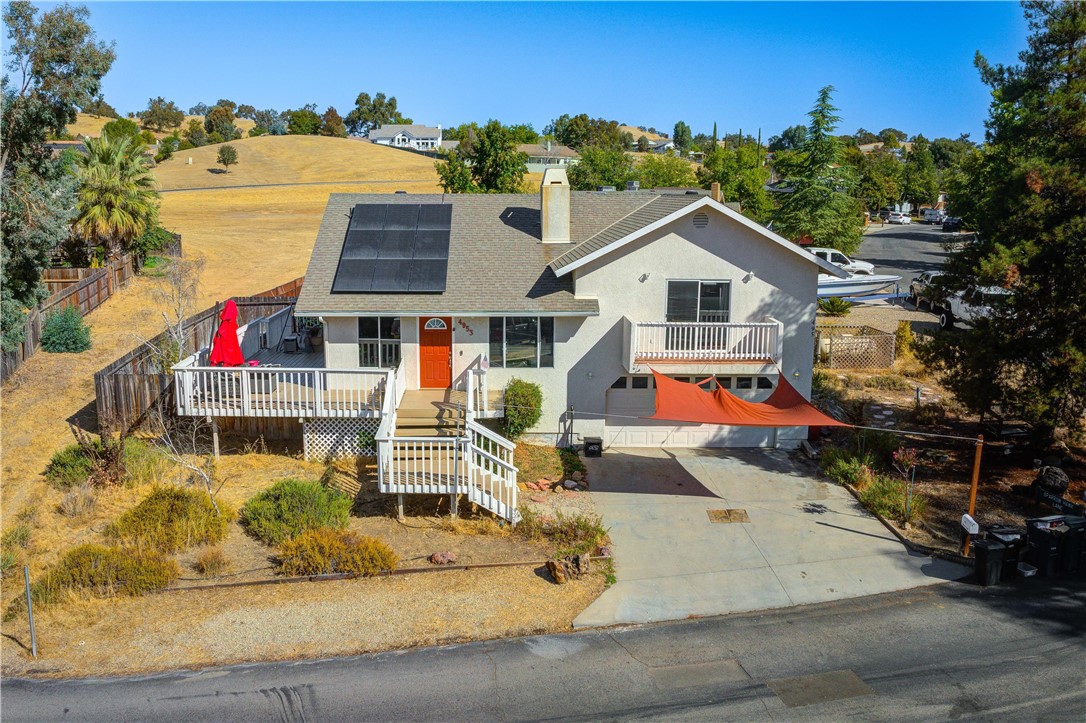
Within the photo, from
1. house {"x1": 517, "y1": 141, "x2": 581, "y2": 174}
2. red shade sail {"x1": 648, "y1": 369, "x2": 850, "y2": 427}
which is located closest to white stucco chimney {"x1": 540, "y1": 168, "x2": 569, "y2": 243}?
red shade sail {"x1": 648, "y1": 369, "x2": 850, "y2": 427}

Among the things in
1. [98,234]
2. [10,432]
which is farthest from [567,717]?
[98,234]

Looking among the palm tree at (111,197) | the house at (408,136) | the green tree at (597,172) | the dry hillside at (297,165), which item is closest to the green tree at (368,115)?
the house at (408,136)

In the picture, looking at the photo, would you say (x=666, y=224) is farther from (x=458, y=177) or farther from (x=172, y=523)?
(x=458, y=177)

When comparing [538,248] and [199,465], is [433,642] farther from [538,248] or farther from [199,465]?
[538,248]

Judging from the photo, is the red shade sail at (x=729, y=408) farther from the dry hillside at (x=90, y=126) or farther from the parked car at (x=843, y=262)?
the dry hillside at (x=90, y=126)

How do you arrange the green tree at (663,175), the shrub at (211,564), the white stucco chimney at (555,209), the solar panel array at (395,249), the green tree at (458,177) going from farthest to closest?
the green tree at (663,175) < the green tree at (458,177) < the white stucco chimney at (555,209) < the solar panel array at (395,249) < the shrub at (211,564)

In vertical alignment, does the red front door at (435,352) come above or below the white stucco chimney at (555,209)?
below
